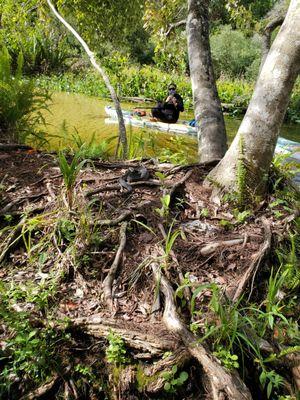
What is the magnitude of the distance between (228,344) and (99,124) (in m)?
8.62

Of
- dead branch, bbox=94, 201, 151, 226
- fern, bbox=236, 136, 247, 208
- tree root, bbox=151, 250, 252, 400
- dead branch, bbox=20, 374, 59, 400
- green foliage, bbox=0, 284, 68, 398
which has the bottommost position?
dead branch, bbox=20, 374, 59, 400

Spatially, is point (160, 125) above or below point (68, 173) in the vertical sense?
below

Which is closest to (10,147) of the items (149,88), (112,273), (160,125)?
(112,273)

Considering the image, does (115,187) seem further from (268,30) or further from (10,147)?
(268,30)

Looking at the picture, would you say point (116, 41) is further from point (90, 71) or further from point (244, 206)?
point (90, 71)

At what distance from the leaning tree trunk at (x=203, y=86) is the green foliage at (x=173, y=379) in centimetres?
266

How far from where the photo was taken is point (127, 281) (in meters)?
2.07

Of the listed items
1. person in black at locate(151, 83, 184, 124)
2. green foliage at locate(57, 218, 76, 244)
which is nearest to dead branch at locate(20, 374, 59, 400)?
green foliage at locate(57, 218, 76, 244)

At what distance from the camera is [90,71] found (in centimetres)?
1753

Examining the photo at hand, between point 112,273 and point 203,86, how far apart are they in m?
2.85

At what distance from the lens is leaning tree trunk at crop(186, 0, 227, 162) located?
12.8 feet

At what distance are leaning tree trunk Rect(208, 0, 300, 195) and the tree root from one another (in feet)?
4.38

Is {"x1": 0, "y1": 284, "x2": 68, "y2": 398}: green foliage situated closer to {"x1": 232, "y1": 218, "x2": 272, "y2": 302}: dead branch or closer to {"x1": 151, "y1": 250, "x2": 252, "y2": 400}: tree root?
{"x1": 151, "y1": 250, "x2": 252, "y2": 400}: tree root

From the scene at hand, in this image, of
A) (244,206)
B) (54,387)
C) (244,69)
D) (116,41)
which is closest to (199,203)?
(244,206)
